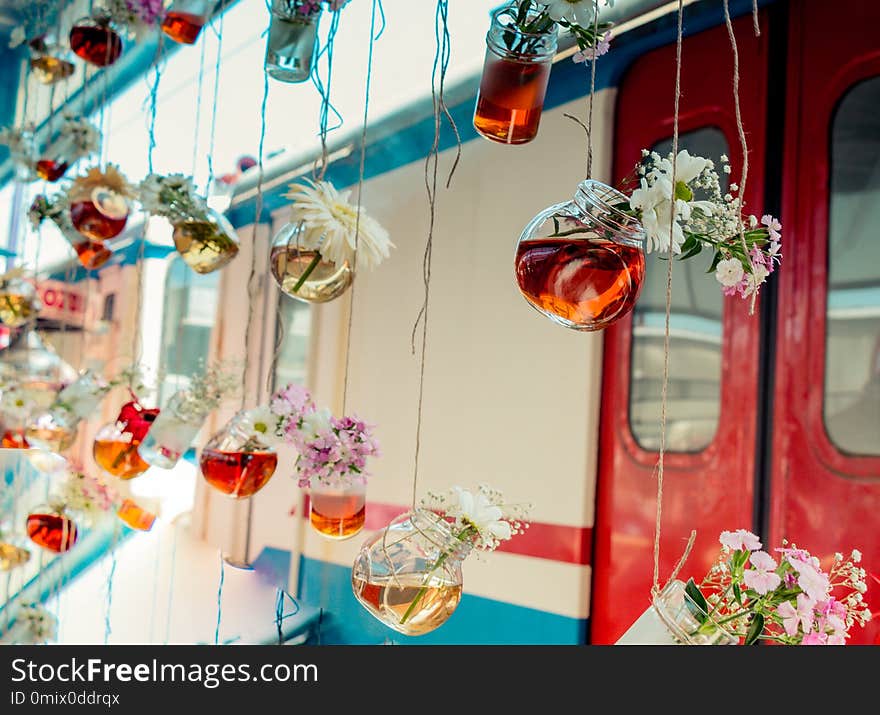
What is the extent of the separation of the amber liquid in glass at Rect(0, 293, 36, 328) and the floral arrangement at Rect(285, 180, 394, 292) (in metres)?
1.61

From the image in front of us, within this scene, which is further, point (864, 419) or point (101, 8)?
point (101, 8)

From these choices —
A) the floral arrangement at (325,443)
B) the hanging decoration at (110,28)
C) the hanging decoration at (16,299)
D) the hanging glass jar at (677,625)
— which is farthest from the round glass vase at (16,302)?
the hanging glass jar at (677,625)

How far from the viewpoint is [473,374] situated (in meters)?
2.61

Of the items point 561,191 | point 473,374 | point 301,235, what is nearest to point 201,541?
point 473,374

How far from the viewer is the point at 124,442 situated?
60.2 inches

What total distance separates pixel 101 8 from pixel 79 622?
1.41 meters

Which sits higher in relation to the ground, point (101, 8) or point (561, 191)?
point (101, 8)

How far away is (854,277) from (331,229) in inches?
43.4

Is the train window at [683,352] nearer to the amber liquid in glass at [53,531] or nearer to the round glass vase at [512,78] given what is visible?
the round glass vase at [512,78]

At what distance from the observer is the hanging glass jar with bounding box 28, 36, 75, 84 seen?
95.4 inches

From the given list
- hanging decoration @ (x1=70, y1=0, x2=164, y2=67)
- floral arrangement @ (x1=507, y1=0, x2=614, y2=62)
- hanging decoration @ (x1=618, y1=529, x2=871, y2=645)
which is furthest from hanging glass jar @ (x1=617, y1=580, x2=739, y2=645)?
hanging decoration @ (x1=70, y1=0, x2=164, y2=67)

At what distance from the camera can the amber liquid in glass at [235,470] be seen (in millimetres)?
1301

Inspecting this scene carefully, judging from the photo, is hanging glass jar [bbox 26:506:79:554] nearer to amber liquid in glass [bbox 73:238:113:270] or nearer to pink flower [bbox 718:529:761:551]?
amber liquid in glass [bbox 73:238:113:270]
